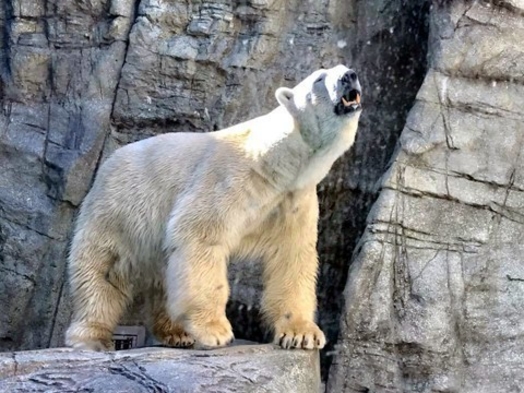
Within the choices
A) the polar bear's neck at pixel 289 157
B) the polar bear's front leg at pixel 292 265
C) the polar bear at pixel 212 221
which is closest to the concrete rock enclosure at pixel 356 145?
the polar bear's front leg at pixel 292 265

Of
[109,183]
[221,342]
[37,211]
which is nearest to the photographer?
[221,342]

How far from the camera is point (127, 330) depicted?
22.7 ft

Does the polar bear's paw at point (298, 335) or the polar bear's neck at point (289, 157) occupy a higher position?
the polar bear's neck at point (289, 157)

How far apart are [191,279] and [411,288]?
1586mm

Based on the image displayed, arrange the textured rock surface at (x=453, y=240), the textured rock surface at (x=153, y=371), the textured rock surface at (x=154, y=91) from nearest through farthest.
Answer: the textured rock surface at (x=153, y=371) → the textured rock surface at (x=453, y=240) → the textured rock surface at (x=154, y=91)

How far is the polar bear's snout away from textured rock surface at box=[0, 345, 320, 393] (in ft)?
4.41

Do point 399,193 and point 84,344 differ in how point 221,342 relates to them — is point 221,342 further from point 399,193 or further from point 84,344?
point 399,193

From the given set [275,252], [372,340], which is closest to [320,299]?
[372,340]

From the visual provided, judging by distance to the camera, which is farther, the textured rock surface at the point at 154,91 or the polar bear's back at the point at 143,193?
the textured rock surface at the point at 154,91

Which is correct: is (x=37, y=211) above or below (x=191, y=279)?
above

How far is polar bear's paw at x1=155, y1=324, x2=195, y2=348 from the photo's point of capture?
5.80 m

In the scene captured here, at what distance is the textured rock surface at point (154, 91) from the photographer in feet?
22.3

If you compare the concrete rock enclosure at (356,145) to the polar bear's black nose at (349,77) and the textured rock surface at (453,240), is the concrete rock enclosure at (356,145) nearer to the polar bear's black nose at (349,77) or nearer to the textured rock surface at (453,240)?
the textured rock surface at (453,240)

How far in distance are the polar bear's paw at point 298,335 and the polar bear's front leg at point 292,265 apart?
0.08 ft
